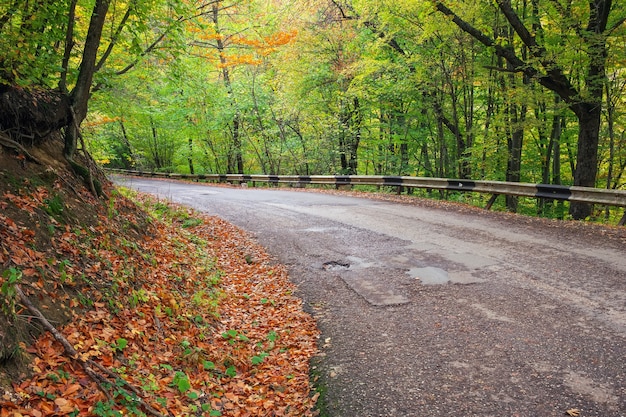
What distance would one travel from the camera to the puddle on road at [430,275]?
19.5 ft

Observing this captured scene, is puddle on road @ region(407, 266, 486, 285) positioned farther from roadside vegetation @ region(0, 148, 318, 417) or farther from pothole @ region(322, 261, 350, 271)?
roadside vegetation @ region(0, 148, 318, 417)

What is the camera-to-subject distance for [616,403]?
3209 mm

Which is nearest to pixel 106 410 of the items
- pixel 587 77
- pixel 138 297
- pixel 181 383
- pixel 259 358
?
pixel 181 383

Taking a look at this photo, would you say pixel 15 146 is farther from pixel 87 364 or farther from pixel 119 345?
pixel 87 364

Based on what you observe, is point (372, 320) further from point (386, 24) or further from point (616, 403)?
point (386, 24)

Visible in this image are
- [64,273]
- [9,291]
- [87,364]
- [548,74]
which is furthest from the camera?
[548,74]

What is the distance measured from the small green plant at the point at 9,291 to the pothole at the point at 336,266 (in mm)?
4542

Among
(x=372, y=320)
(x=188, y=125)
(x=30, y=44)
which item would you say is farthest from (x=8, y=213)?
(x=188, y=125)

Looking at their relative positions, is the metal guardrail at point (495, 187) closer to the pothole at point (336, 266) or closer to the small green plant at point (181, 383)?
the pothole at point (336, 266)

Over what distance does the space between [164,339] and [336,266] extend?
3329mm

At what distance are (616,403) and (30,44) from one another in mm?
7019

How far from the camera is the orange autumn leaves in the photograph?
10.2ft

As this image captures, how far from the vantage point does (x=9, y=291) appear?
3139 millimetres

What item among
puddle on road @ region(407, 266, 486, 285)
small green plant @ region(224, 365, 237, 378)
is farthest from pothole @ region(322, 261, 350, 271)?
small green plant @ region(224, 365, 237, 378)
